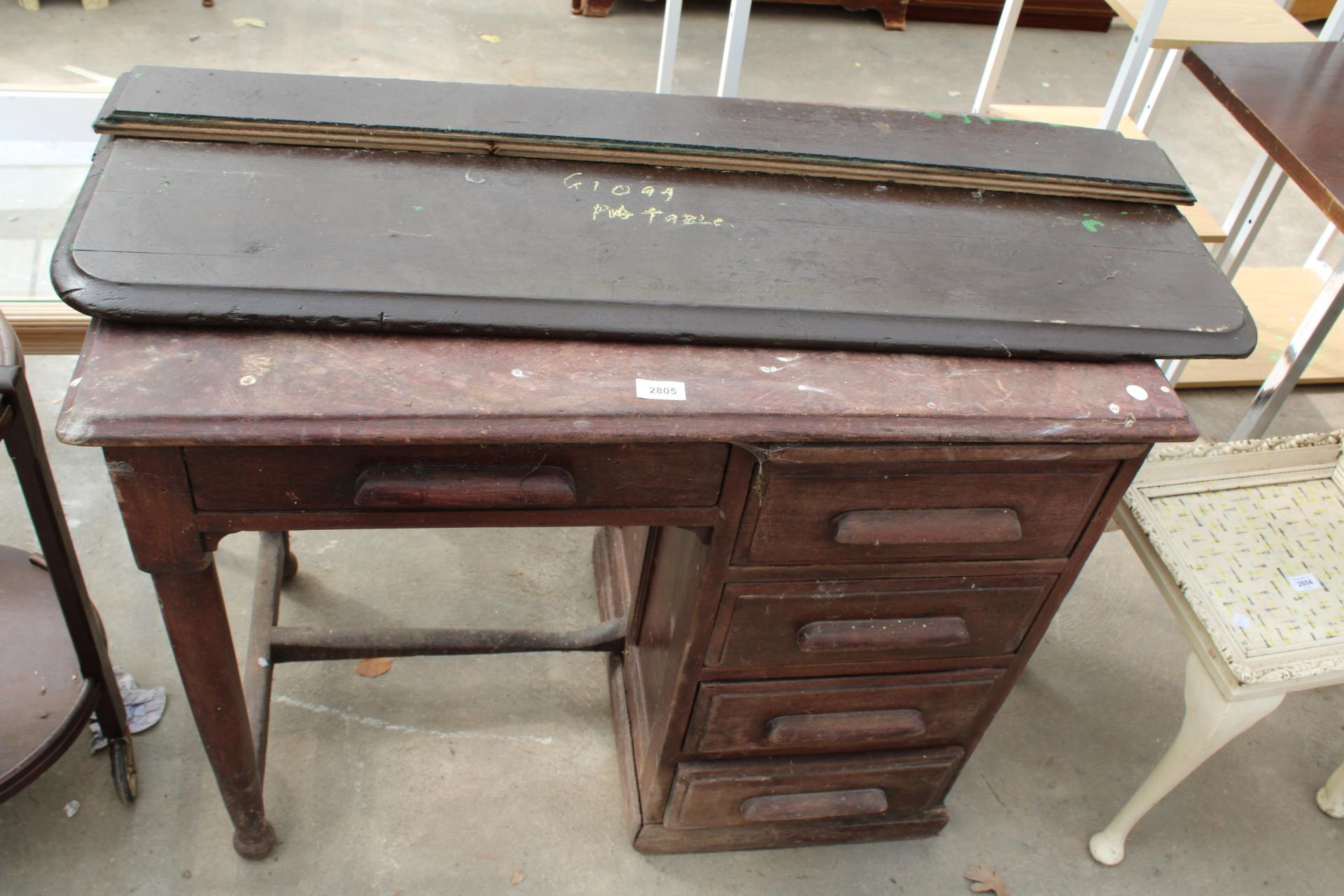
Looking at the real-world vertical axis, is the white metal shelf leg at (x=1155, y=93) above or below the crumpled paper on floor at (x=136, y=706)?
above

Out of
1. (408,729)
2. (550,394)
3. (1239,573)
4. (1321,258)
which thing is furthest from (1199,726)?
(1321,258)

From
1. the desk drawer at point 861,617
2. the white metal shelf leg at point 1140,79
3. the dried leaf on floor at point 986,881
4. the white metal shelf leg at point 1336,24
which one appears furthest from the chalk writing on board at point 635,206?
the white metal shelf leg at point 1336,24

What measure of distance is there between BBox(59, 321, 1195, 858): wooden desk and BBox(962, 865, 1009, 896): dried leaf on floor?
29 cm

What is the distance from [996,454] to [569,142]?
69cm

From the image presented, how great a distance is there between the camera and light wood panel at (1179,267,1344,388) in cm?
291

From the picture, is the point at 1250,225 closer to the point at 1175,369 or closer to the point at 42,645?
the point at 1175,369

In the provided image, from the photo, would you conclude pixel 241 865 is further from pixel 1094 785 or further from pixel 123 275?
pixel 1094 785

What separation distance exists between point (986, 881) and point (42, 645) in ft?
5.43

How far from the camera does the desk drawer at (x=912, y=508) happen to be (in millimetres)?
1240

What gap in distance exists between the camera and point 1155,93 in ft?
7.92

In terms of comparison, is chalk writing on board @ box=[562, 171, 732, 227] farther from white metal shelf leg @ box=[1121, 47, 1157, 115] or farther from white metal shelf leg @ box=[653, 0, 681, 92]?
white metal shelf leg @ box=[1121, 47, 1157, 115]

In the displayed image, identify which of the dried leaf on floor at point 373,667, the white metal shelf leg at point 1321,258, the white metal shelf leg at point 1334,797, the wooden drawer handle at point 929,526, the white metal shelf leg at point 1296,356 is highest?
the wooden drawer handle at point 929,526

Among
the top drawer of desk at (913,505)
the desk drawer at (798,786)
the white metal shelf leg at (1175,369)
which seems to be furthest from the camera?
the white metal shelf leg at (1175,369)

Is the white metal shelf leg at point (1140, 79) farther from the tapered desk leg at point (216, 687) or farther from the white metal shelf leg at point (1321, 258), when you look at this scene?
the tapered desk leg at point (216, 687)
